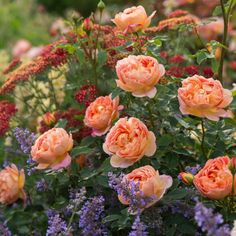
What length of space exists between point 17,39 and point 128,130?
10.9 ft

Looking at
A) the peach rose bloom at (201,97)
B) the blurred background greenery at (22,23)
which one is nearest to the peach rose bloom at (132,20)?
the peach rose bloom at (201,97)

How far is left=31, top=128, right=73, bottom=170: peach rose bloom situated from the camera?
1.71m

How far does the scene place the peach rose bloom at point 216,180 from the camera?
4.93 feet

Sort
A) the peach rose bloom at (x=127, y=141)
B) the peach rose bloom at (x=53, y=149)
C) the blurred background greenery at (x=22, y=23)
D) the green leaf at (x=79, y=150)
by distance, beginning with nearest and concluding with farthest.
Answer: the peach rose bloom at (x=127, y=141), the peach rose bloom at (x=53, y=149), the green leaf at (x=79, y=150), the blurred background greenery at (x=22, y=23)

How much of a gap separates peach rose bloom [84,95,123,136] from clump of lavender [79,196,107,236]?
219 mm

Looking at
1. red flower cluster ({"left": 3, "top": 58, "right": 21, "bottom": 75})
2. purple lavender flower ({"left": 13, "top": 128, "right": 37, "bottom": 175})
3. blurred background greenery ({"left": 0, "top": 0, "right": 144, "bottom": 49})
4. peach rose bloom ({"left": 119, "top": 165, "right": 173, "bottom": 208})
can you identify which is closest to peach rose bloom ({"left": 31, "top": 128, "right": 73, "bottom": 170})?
purple lavender flower ({"left": 13, "top": 128, "right": 37, "bottom": 175})

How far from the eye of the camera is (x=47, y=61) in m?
2.06

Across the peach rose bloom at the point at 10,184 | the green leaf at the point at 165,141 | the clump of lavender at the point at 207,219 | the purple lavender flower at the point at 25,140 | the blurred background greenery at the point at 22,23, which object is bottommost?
the blurred background greenery at the point at 22,23

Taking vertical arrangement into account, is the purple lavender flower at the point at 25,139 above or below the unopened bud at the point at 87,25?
below

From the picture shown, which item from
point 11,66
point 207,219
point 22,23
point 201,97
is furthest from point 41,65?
point 22,23

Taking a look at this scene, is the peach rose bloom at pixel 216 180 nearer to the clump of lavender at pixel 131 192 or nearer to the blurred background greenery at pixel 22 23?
the clump of lavender at pixel 131 192

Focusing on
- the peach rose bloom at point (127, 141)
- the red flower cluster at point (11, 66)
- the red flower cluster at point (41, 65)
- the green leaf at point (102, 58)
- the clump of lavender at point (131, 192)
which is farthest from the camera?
the red flower cluster at point (11, 66)

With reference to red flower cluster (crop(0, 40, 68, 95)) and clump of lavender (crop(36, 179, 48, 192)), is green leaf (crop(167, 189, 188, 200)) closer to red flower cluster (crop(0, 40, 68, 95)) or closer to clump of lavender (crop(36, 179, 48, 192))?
clump of lavender (crop(36, 179, 48, 192))

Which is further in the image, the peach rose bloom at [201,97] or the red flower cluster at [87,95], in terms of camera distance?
the red flower cluster at [87,95]
